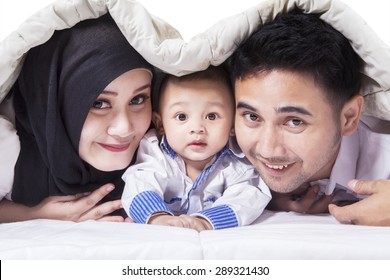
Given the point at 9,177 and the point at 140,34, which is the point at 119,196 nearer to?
the point at 9,177

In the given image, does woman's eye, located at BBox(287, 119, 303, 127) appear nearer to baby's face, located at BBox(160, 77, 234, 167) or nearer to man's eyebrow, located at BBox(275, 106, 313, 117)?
man's eyebrow, located at BBox(275, 106, 313, 117)

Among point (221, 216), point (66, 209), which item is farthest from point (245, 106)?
point (66, 209)

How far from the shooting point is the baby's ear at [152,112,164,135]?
1.68 meters

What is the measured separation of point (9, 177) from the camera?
161 cm

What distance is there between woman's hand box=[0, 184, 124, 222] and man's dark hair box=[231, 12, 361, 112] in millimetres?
513

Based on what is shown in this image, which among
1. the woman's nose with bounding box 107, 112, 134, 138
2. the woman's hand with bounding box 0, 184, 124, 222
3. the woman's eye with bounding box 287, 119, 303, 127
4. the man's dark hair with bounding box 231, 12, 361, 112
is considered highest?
the man's dark hair with bounding box 231, 12, 361, 112

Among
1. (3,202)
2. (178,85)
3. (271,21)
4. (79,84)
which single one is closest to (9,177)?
(3,202)

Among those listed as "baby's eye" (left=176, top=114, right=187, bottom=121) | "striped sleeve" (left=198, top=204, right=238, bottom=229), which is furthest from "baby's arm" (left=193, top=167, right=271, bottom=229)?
"baby's eye" (left=176, top=114, right=187, bottom=121)

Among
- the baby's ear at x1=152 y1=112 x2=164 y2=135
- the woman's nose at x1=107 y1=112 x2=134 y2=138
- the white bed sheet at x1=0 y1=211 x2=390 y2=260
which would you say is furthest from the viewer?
the baby's ear at x1=152 y1=112 x2=164 y2=135

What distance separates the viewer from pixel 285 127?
1507 millimetres

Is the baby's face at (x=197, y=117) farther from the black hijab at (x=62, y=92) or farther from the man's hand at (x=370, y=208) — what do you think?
the man's hand at (x=370, y=208)

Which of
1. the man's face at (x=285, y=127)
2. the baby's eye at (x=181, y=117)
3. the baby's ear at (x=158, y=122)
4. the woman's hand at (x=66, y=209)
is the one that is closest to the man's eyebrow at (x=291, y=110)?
the man's face at (x=285, y=127)

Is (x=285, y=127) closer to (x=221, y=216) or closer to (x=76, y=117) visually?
(x=221, y=216)

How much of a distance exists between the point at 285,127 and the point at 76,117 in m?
0.53
